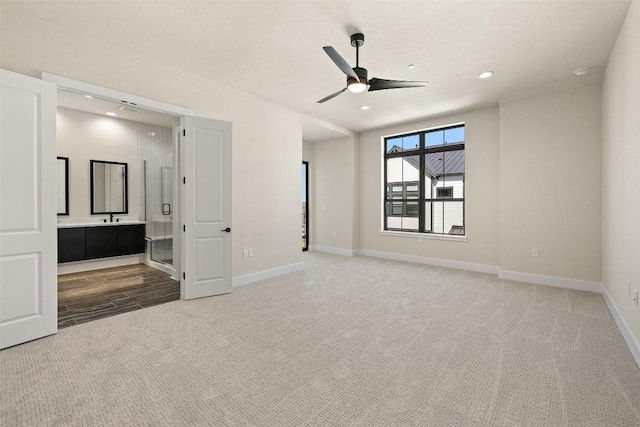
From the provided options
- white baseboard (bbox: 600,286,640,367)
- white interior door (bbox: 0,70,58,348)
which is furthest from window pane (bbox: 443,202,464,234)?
white interior door (bbox: 0,70,58,348)

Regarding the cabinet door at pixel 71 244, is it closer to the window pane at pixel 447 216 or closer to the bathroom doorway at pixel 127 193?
the bathroom doorway at pixel 127 193

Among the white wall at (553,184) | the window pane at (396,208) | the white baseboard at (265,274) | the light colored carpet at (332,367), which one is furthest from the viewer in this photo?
the window pane at (396,208)

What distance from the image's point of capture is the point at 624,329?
275 cm

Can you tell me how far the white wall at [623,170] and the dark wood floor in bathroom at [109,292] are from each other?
4.85 metres

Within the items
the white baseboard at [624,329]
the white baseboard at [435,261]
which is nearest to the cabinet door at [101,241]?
the white baseboard at [435,261]

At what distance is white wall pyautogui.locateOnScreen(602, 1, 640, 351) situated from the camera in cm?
241

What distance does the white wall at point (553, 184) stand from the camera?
418 centimetres

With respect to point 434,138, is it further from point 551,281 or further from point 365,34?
point 365,34

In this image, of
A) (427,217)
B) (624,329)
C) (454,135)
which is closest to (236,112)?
(454,135)

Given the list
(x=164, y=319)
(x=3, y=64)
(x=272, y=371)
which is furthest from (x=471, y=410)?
(x=3, y=64)

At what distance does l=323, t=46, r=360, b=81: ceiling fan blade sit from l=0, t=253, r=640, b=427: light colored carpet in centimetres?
246

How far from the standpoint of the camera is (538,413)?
5.72ft

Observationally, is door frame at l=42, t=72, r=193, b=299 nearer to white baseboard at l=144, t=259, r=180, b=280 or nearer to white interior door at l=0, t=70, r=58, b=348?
white interior door at l=0, t=70, r=58, b=348

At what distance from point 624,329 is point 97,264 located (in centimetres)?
749
